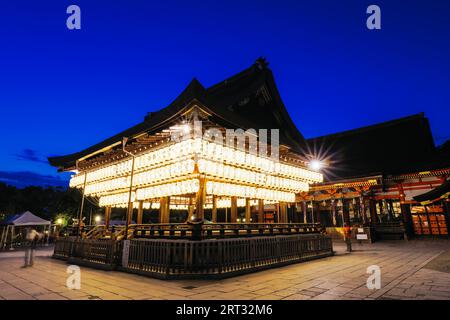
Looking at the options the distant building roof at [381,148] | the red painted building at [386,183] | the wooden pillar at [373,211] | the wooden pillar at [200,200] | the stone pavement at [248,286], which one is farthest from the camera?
the distant building roof at [381,148]

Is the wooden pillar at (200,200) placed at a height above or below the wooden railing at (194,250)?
above

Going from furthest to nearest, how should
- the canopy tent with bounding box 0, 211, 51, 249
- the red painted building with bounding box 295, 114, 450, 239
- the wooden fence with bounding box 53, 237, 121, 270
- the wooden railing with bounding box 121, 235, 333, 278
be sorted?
the canopy tent with bounding box 0, 211, 51, 249
the red painted building with bounding box 295, 114, 450, 239
the wooden fence with bounding box 53, 237, 121, 270
the wooden railing with bounding box 121, 235, 333, 278

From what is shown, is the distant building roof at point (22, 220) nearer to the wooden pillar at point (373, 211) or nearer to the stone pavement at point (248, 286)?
the stone pavement at point (248, 286)

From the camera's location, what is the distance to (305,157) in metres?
15.3

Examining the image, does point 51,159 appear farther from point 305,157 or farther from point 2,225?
point 305,157

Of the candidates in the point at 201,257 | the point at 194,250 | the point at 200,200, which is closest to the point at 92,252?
the point at 200,200

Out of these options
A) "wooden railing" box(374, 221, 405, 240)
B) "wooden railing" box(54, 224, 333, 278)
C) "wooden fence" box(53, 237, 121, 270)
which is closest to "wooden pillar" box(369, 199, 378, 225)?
"wooden railing" box(374, 221, 405, 240)

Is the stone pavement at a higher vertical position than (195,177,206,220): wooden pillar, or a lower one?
lower

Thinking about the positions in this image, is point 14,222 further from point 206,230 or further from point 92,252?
point 206,230

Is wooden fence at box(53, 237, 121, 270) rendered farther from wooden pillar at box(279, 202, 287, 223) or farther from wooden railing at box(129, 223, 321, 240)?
wooden pillar at box(279, 202, 287, 223)

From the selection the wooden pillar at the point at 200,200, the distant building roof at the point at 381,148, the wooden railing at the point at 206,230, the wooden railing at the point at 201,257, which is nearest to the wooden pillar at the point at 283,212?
the wooden railing at the point at 206,230

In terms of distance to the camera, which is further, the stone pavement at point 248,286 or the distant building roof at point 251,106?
the distant building roof at point 251,106

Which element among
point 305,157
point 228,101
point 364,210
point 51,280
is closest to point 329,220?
point 364,210
